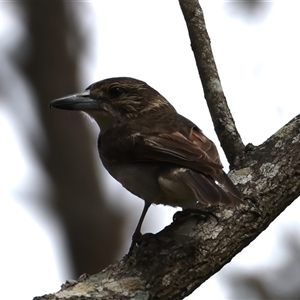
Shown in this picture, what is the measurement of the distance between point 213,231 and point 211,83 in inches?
39.5

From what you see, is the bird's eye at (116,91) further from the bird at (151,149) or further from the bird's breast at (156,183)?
the bird's breast at (156,183)

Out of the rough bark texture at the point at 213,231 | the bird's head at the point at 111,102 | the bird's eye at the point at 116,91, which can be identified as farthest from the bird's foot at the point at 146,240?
the bird's eye at the point at 116,91

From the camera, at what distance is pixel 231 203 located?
3.47m

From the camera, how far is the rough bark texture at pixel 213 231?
3293 mm

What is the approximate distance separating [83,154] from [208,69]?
8.04 feet

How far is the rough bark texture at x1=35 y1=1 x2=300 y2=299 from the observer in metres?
3.29

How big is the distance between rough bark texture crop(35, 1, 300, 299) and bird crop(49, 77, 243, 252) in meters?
0.15

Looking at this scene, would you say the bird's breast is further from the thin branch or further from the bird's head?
the bird's head

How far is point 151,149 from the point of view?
13.1 ft

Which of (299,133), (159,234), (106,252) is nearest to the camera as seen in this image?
(159,234)

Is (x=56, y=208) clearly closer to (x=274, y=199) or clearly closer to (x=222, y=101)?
(x=222, y=101)

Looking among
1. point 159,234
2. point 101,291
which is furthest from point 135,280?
point 159,234

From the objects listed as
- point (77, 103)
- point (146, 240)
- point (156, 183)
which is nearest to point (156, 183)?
point (156, 183)

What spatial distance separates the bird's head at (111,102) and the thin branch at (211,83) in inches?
23.8
